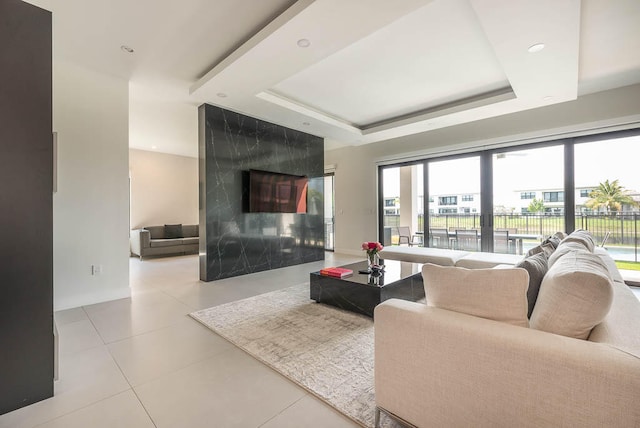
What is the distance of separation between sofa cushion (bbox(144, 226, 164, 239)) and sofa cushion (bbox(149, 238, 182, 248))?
1.33 feet

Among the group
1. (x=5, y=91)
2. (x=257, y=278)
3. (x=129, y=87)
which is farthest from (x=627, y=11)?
(x=129, y=87)

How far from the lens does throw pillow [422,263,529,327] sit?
4.00 feet

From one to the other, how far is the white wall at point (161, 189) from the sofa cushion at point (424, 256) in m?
6.40

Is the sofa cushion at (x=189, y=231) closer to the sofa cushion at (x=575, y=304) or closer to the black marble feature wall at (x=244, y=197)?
the black marble feature wall at (x=244, y=197)

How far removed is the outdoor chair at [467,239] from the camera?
555 centimetres

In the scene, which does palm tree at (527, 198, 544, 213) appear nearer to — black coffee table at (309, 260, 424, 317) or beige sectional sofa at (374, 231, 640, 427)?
black coffee table at (309, 260, 424, 317)

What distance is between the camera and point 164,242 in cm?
686

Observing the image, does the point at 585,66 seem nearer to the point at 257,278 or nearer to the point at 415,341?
the point at 415,341

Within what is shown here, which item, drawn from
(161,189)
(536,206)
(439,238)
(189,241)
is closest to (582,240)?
(536,206)

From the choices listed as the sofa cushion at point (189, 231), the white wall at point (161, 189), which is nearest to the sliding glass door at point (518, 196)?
the sofa cushion at point (189, 231)

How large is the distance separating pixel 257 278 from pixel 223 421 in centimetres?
321

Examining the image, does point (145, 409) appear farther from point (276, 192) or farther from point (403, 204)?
point (403, 204)

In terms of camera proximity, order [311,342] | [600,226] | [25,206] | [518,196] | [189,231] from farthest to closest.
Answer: [189,231] < [518,196] < [600,226] < [311,342] < [25,206]

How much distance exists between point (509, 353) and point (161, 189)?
28.8 ft
